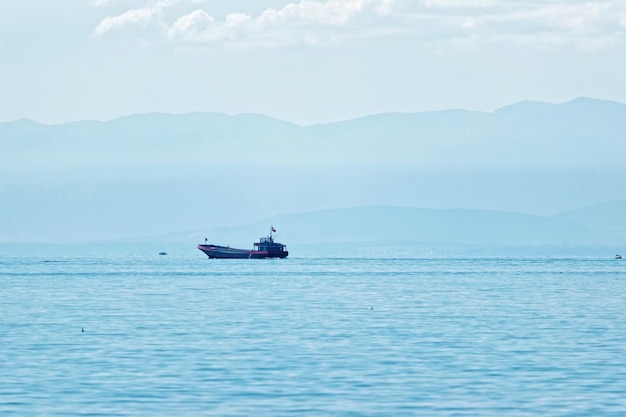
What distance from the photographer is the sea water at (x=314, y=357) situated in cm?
4556

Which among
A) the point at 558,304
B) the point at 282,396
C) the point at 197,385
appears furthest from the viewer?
the point at 558,304

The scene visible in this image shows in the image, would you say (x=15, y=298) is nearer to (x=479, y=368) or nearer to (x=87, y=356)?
(x=87, y=356)

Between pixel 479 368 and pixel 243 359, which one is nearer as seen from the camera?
pixel 479 368

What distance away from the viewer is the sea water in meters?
45.6

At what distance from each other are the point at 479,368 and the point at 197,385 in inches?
508

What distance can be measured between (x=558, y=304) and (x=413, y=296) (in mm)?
19058

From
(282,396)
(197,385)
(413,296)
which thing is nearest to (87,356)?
(197,385)

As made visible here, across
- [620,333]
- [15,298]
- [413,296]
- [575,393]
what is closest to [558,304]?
[413,296]

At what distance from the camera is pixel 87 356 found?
2402 inches

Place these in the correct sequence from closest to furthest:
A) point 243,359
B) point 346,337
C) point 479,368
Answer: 1. point 479,368
2. point 243,359
3. point 346,337

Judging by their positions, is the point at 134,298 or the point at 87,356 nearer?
the point at 87,356

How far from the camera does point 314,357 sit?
6003cm

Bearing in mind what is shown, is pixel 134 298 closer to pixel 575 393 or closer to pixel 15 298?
pixel 15 298

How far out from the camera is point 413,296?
120312 mm
